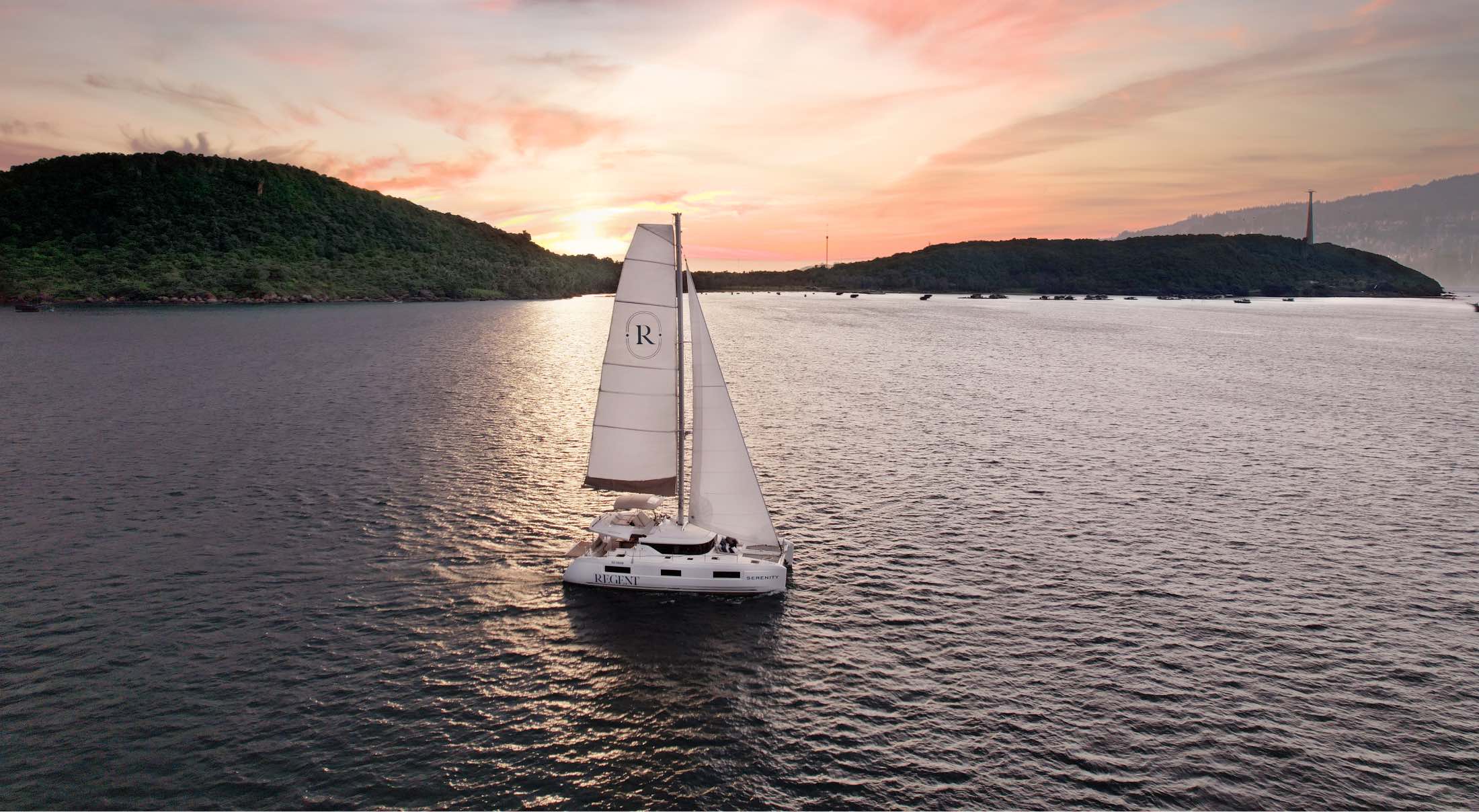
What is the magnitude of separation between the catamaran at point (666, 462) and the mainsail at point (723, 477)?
0.05 metres

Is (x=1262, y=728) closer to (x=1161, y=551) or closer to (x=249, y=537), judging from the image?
(x=1161, y=551)

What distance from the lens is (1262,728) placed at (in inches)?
1065

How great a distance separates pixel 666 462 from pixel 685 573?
6.05 metres

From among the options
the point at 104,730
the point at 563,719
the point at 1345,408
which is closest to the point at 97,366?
the point at 104,730

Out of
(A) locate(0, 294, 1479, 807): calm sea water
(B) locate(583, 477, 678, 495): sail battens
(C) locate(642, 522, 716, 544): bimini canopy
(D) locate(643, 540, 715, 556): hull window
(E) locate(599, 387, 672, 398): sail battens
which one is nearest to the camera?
(A) locate(0, 294, 1479, 807): calm sea water

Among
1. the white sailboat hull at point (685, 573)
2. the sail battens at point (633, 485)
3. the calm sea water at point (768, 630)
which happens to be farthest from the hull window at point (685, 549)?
the sail battens at point (633, 485)

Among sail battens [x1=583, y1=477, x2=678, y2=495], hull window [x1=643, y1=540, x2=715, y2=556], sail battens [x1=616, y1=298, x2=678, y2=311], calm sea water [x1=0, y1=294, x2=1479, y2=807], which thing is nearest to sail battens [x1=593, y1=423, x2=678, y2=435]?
sail battens [x1=583, y1=477, x2=678, y2=495]

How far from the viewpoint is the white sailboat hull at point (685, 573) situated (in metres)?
37.0

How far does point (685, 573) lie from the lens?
37281 mm

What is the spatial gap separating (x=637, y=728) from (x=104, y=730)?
717 inches

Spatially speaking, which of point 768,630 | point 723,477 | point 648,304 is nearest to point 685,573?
point 723,477

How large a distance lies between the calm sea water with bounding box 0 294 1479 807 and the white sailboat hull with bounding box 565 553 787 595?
0.87m

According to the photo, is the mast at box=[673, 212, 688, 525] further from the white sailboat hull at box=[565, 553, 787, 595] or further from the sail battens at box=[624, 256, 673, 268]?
the white sailboat hull at box=[565, 553, 787, 595]

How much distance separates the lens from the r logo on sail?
3678 centimetres
